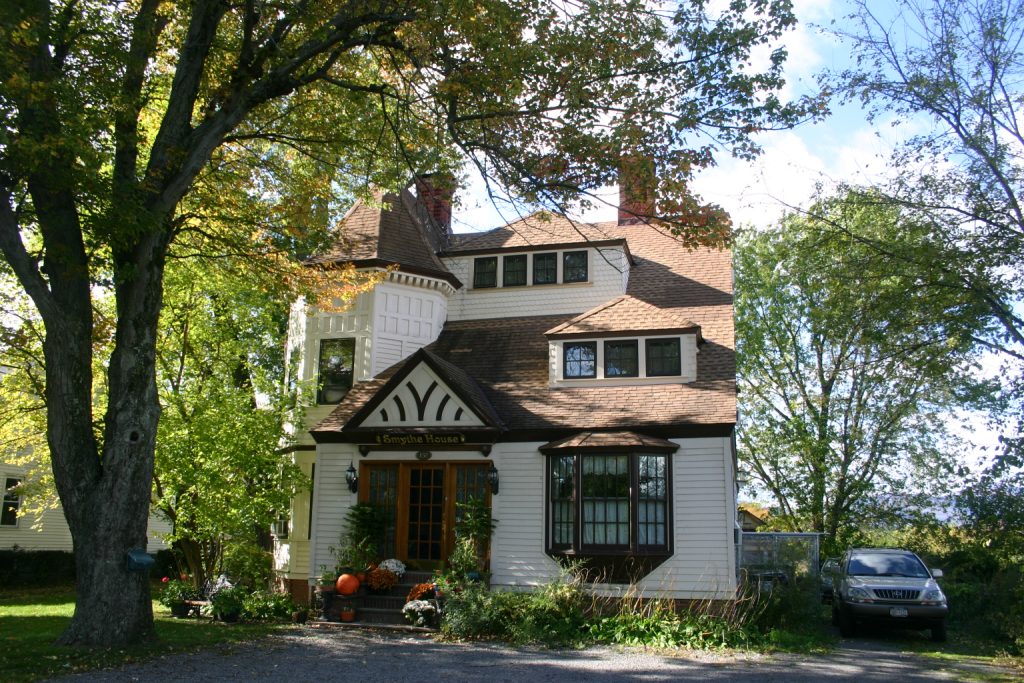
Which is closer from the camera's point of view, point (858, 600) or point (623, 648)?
point (623, 648)

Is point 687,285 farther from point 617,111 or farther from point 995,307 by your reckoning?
point 617,111

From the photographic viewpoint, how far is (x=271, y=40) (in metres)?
12.7

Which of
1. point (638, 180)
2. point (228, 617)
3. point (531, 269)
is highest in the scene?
point (531, 269)

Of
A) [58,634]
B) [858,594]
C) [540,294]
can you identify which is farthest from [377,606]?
[858,594]

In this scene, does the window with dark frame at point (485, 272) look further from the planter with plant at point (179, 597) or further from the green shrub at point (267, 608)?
the planter with plant at point (179, 597)

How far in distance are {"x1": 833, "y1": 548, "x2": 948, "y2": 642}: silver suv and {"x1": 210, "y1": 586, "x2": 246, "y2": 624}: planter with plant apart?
1173 cm

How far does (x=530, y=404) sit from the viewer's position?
1775cm

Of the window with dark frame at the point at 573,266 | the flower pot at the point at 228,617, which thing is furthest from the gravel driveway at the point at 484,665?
the window with dark frame at the point at 573,266

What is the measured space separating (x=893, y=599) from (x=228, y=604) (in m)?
12.6

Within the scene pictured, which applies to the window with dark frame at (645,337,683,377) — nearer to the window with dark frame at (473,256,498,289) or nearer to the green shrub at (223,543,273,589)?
the window with dark frame at (473,256,498,289)

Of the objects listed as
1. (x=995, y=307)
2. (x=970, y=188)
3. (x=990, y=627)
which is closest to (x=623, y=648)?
(x=990, y=627)

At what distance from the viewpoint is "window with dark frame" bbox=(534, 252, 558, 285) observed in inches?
839

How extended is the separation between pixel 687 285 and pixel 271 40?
A: 39.4ft

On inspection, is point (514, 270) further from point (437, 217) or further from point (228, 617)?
point (228, 617)
